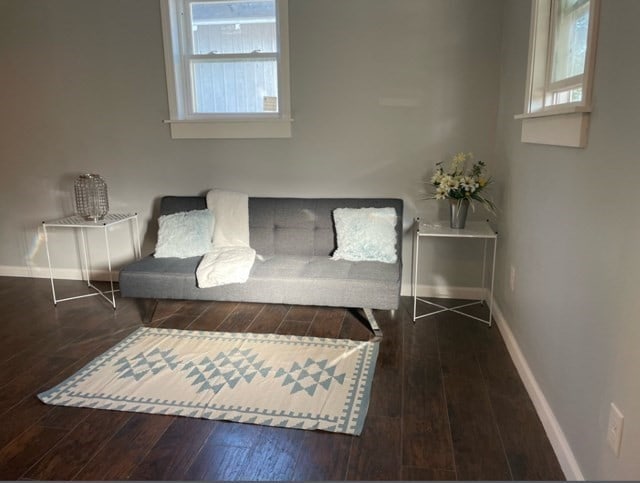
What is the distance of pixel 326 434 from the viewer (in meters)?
2.04

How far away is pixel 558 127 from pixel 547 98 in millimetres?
558

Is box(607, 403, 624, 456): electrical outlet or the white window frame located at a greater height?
the white window frame

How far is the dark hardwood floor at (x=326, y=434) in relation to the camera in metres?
1.84

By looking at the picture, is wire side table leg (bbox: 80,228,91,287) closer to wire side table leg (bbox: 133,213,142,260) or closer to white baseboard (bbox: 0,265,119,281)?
white baseboard (bbox: 0,265,119,281)

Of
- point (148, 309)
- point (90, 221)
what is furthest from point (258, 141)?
point (148, 309)

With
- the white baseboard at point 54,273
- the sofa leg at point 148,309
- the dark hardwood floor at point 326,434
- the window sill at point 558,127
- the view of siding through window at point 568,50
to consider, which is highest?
the view of siding through window at point 568,50

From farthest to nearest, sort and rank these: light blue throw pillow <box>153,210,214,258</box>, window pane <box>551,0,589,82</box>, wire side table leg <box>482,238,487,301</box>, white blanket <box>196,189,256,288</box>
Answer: wire side table leg <box>482,238,487,301</box> < light blue throw pillow <box>153,210,214,258</box> < white blanket <box>196,189,256,288</box> < window pane <box>551,0,589,82</box>

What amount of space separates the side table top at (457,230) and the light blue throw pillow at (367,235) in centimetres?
21

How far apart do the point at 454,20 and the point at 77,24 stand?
2.72m

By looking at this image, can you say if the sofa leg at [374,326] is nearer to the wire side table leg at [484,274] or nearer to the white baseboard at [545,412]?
the white baseboard at [545,412]

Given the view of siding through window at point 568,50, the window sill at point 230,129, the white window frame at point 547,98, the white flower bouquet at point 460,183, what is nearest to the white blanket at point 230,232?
the window sill at point 230,129

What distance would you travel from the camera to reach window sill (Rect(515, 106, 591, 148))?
66.9 inches

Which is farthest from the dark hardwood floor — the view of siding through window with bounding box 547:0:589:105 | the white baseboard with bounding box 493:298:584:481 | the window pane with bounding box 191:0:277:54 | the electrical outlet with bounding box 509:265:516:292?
the window pane with bounding box 191:0:277:54

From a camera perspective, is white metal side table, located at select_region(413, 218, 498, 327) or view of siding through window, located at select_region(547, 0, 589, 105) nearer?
view of siding through window, located at select_region(547, 0, 589, 105)
